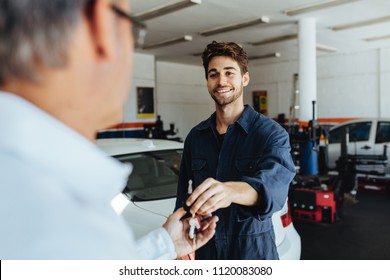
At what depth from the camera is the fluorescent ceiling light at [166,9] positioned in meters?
6.19

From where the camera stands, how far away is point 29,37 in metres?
0.51

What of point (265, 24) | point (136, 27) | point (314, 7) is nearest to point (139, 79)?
point (265, 24)

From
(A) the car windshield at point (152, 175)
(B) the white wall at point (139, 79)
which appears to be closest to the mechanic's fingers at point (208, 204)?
(A) the car windshield at point (152, 175)

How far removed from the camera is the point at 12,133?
0.48 m

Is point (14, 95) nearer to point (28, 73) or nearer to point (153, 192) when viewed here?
point (28, 73)

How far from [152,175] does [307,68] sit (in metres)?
5.45

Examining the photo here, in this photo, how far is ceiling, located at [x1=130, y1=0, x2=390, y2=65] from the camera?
6574 millimetres

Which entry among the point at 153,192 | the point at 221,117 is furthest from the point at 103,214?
the point at 153,192

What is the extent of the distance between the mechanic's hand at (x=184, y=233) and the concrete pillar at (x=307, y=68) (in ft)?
21.4

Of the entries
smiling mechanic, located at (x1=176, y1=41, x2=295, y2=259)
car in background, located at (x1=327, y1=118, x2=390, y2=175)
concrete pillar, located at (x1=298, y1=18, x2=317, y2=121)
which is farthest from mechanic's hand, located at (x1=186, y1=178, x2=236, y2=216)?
concrete pillar, located at (x1=298, y1=18, x2=317, y2=121)

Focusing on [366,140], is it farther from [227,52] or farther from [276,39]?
[227,52]

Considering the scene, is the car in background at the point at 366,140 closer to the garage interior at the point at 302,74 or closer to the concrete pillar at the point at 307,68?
the garage interior at the point at 302,74

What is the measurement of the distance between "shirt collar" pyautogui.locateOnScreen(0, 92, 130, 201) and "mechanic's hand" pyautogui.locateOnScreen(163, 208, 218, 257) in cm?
75

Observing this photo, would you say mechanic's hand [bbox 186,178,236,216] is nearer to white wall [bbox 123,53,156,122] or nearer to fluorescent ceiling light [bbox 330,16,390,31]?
fluorescent ceiling light [bbox 330,16,390,31]
